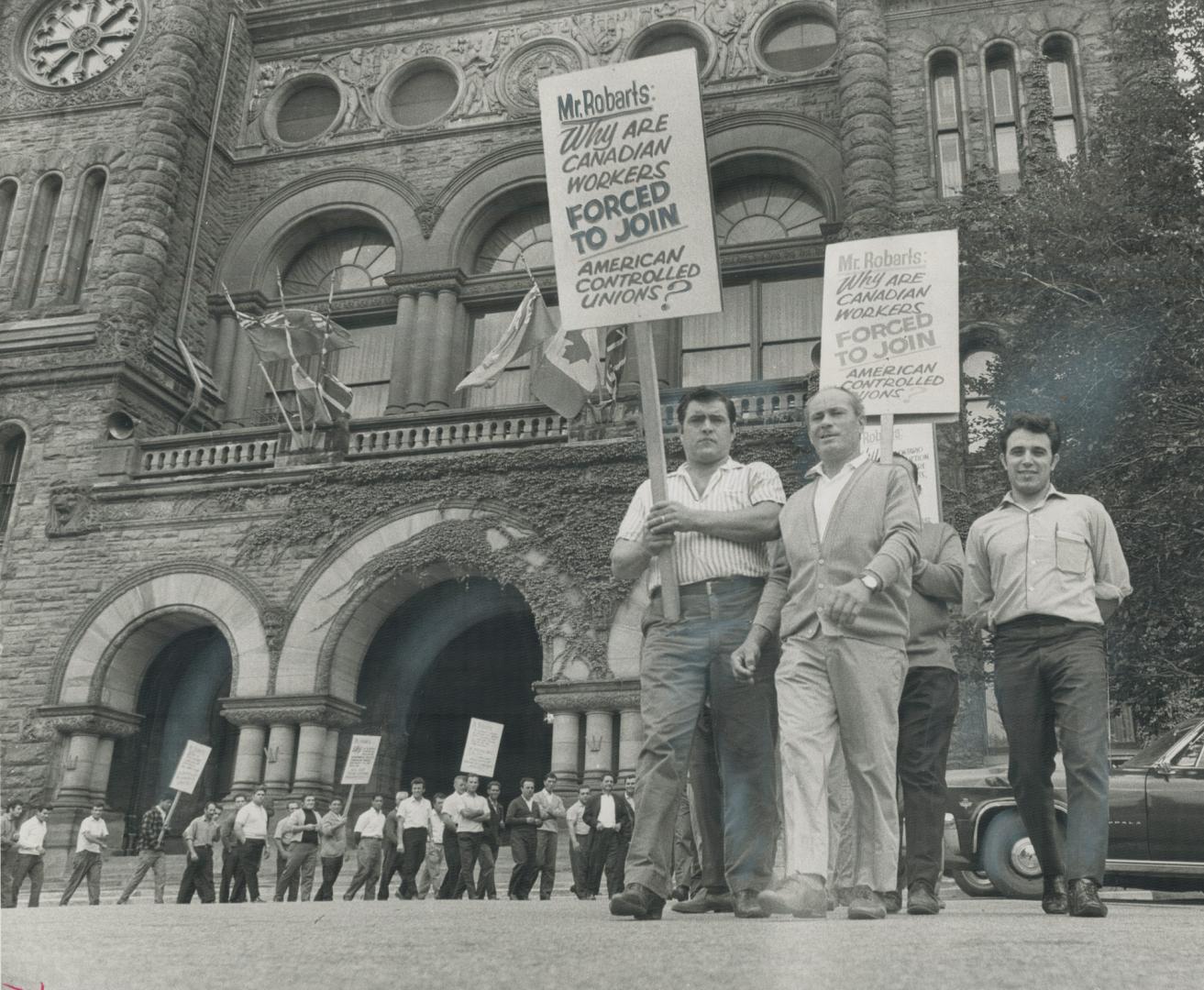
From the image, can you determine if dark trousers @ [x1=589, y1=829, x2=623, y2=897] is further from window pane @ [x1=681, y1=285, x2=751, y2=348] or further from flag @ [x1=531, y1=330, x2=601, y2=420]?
window pane @ [x1=681, y1=285, x2=751, y2=348]

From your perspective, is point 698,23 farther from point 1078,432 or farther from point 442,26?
point 1078,432

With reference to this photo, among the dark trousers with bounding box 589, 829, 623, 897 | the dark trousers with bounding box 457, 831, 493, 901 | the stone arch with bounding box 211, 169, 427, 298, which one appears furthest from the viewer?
the stone arch with bounding box 211, 169, 427, 298

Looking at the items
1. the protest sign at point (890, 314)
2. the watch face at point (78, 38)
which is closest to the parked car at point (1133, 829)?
the protest sign at point (890, 314)

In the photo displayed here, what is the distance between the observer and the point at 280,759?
57.1 feet

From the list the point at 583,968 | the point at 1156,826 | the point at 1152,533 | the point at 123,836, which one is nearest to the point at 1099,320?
the point at 1152,533

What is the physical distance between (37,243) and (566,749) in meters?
14.1

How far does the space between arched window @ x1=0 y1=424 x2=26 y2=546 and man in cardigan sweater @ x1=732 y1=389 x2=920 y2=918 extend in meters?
17.9

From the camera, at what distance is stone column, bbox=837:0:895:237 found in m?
19.2

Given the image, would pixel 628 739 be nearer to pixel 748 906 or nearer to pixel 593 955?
Answer: pixel 748 906

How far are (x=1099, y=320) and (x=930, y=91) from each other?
902 cm

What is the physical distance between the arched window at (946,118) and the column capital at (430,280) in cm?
834

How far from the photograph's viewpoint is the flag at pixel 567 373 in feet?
59.5

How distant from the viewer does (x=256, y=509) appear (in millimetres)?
18891

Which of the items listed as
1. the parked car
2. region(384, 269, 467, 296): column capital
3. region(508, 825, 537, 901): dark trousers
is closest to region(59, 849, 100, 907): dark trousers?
region(508, 825, 537, 901): dark trousers
